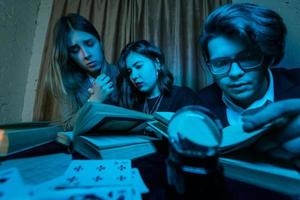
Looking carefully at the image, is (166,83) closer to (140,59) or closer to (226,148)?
(140,59)

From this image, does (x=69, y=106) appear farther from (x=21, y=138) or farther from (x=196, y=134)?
(x=196, y=134)

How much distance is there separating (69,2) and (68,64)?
1.89ft

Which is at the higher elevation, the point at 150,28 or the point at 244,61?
the point at 150,28

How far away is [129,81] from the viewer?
102cm

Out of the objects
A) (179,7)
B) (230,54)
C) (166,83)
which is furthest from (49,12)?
(230,54)

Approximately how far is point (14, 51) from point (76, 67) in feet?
1.34

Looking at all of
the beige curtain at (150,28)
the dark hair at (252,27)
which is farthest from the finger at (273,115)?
the beige curtain at (150,28)

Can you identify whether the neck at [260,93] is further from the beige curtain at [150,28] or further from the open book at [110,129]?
the beige curtain at [150,28]

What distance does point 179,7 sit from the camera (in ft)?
4.04

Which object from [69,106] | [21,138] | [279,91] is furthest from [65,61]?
[279,91]

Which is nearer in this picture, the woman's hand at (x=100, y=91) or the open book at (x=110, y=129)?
the open book at (x=110, y=129)

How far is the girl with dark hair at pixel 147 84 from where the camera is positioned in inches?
35.8

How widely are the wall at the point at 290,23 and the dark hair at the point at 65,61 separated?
95 cm

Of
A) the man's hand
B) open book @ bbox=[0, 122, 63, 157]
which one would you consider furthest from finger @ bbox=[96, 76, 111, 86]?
the man's hand
